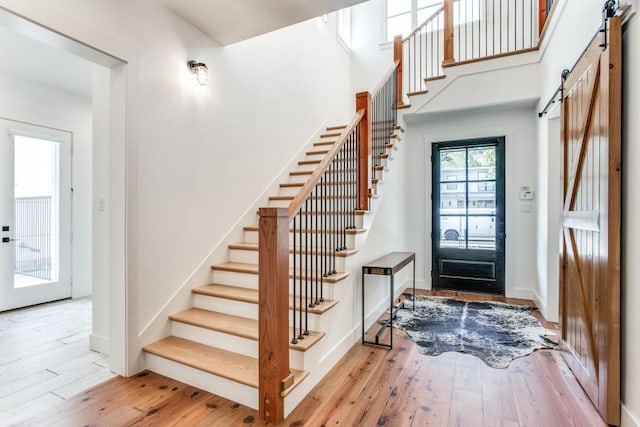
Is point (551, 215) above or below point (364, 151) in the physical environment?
below

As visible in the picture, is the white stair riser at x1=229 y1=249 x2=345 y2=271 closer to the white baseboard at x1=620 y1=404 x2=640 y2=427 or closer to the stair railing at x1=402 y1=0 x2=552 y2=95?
the white baseboard at x1=620 y1=404 x2=640 y2=427

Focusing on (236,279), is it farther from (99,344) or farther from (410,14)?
(410,14)

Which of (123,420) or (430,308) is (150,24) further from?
(430,308)

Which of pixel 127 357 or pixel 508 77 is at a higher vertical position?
pixel 508 77

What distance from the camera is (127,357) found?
7.80ft

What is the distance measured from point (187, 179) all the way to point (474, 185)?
3.85 m

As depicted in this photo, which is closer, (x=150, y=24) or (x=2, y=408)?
(x=2, y=408)

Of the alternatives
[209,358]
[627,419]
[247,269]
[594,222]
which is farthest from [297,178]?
[627,419]

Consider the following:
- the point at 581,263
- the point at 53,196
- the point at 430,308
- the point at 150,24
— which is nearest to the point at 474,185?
the point at 430,308

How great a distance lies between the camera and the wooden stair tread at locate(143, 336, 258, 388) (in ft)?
6.91

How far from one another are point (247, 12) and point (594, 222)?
2.87 m

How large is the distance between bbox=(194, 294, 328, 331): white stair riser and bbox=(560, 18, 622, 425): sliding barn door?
5.56 ft

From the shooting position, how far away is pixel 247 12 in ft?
8.54

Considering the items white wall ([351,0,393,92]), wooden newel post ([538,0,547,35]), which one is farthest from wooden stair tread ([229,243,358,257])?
white wall ([351,0,393,92])
